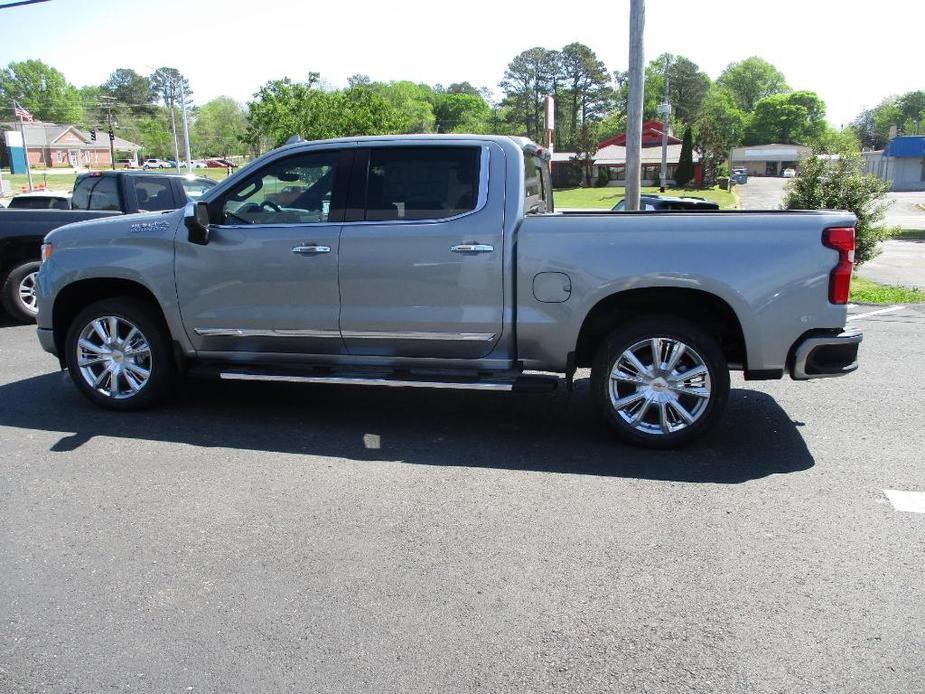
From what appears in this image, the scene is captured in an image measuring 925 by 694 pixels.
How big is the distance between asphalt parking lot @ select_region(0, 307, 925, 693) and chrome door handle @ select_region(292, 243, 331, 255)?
4.13 feet

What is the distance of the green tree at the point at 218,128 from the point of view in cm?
11088

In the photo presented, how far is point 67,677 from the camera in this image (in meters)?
2.94

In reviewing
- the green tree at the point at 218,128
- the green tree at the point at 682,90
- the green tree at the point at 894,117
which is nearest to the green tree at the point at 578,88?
the green tree at the point at 682,90

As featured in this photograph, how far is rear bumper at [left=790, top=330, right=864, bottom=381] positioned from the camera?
16.2 feet

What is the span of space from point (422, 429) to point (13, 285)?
669 centimetres

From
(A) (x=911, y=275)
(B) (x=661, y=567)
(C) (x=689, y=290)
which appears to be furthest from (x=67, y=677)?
(A) (x=911, y=275)

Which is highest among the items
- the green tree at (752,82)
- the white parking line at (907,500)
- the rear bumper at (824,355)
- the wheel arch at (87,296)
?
the green tree at (752,82)

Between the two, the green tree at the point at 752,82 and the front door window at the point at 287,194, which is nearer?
the front door window at the point at 287,194

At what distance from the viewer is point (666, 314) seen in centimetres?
527

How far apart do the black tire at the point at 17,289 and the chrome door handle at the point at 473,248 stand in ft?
22.2

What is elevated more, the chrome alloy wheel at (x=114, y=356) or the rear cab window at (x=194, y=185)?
the rear cab window at (x=194, y=185)

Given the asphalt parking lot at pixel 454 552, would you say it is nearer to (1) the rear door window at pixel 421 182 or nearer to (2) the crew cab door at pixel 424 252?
(2) the crew cab door at pixel 424 252

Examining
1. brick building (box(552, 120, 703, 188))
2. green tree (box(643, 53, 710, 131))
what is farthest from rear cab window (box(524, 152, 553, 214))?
green tree (box(643, 53, 710, 131))

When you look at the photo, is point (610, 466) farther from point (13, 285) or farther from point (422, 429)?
point (13, 285)
